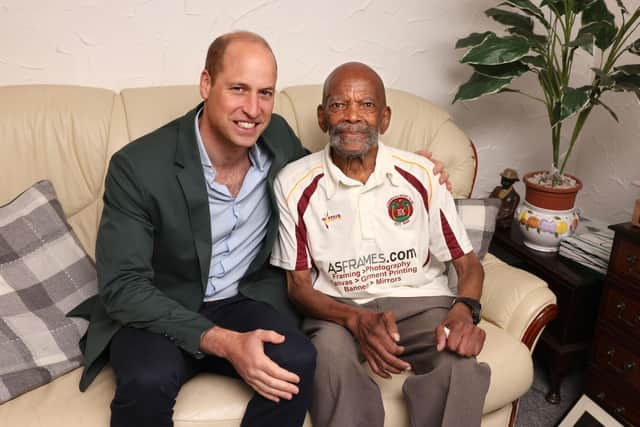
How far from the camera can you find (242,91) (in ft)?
4.73

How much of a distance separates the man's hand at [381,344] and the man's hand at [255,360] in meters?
0.21

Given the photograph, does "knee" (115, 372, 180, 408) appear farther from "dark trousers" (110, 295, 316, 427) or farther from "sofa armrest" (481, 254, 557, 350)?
"sofa armrest" (481, 254, 557, 350)

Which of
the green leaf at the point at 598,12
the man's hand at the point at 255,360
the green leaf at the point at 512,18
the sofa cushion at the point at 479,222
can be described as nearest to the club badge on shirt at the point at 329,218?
the man's hand at the point at 255,360

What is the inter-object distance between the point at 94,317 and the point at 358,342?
72 cm

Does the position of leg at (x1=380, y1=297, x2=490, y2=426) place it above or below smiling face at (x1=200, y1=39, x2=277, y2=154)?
below

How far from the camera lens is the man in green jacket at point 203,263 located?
4.25ft

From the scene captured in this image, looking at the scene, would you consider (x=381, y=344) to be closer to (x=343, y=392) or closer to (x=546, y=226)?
(x=343, y=392)

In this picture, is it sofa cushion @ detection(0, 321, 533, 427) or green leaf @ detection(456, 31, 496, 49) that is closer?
sofa cushion @ detection(0, 321, 533, 427)

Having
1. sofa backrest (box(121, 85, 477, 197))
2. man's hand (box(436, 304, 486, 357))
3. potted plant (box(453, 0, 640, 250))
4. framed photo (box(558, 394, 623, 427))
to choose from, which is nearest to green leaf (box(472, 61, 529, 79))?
potted plant (box(453, 0, 640, 250))

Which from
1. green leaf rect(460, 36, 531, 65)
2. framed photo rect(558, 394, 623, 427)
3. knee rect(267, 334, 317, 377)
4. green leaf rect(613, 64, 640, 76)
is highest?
green leaf rect(460, 36, 531, 65)

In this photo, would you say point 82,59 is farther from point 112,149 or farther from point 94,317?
point 94,317

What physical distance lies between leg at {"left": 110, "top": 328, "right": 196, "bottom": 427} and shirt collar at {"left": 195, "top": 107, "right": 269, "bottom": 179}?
0.48 meters

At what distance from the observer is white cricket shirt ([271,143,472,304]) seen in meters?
1.60

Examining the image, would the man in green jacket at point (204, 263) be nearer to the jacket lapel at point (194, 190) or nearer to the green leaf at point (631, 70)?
the jacket lapel at point (194, 190)
